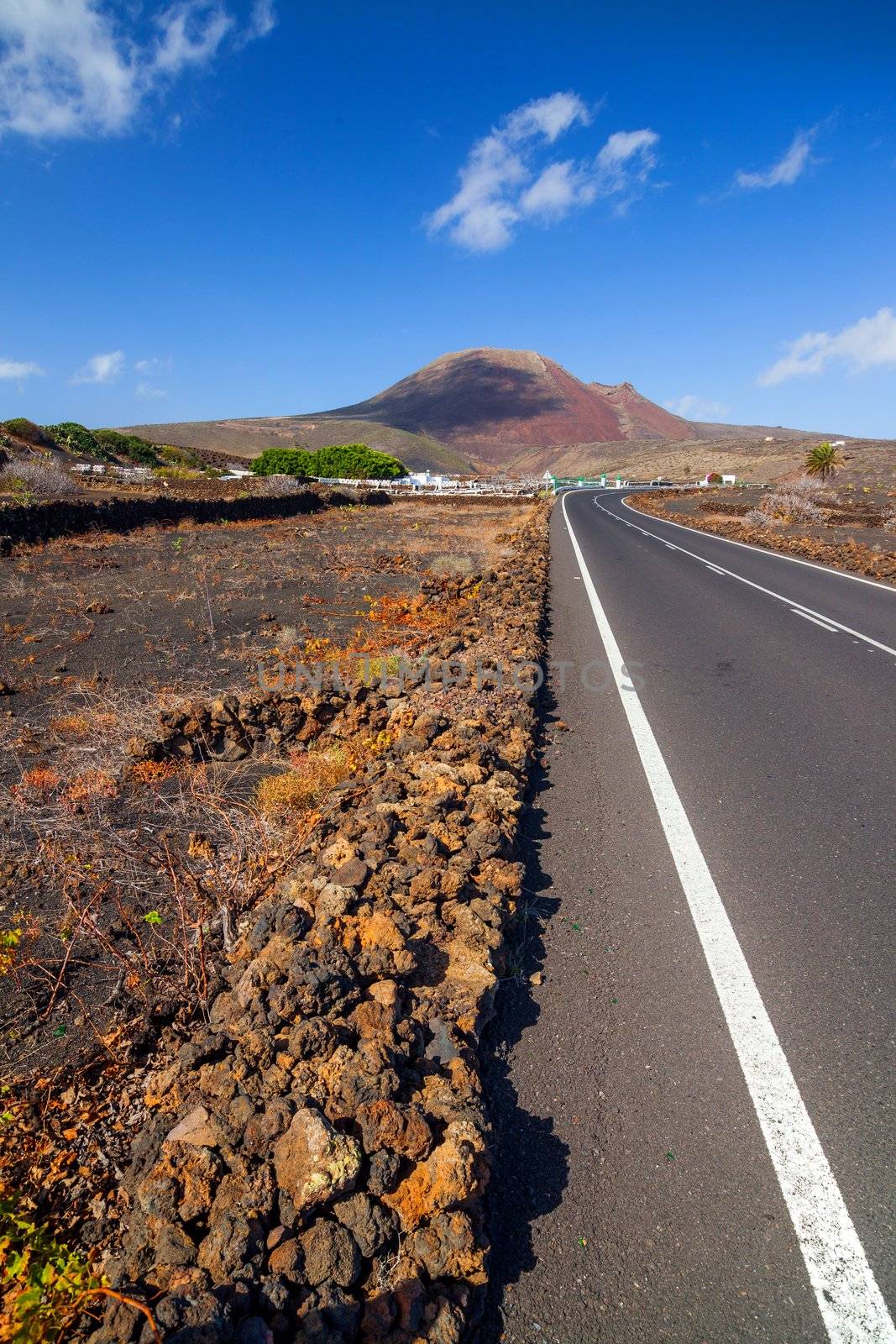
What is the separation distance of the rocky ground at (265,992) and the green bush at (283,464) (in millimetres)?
53797

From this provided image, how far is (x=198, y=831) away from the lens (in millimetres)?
4566

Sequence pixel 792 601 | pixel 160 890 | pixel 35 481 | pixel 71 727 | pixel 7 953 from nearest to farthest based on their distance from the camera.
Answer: pixel 7 953, pixel 160 890, pixel 71 727, pixel 792 601, pixel 35 481

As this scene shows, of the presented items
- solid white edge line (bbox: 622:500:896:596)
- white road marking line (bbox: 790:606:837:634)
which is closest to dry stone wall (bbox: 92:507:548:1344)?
white road marking line (bbox: 790:606:837:634)

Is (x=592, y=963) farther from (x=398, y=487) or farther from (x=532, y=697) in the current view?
(x=398, y=487)

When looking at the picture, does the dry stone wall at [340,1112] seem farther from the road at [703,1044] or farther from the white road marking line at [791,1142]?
the white road marking line at [791,1142]

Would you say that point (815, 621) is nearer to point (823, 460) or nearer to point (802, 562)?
point (802, 562)

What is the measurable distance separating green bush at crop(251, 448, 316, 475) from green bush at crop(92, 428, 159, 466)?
8493mm

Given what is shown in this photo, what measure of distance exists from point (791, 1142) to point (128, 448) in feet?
219

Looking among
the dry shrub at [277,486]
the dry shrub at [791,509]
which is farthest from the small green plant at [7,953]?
the dry shrub at [277,486]

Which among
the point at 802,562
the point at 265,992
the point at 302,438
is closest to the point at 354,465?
the point at 802,562

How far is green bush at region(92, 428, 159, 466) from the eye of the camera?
57.2 m

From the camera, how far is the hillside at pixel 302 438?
122562 mm

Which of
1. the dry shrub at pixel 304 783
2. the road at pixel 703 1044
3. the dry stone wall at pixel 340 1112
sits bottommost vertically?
the dry shrub at pixel 304 783

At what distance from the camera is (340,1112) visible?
79.2 inches
